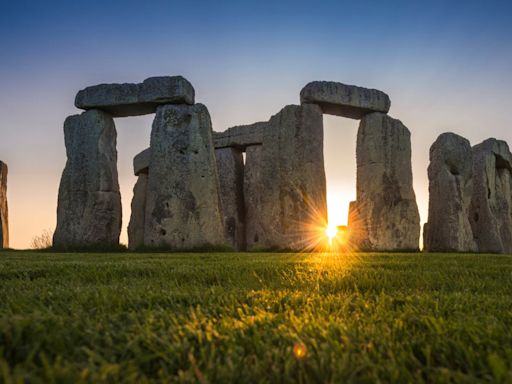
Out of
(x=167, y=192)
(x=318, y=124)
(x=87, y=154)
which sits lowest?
(x=167, y=192)

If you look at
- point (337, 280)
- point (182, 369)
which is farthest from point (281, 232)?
point (182, 369)

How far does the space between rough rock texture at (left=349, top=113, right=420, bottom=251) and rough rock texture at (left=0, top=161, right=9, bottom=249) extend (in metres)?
9.57

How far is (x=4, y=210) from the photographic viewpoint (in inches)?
550

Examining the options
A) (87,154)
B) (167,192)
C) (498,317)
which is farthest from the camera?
(87,154)

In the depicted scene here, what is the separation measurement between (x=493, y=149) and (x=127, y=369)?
15346mm

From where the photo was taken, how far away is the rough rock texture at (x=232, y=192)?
14898 mm

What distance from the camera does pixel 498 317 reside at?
2.01 meters

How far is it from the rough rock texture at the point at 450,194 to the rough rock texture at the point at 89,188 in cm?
800

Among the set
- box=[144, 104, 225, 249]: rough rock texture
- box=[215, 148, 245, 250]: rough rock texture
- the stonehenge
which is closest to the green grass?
box=[144, 104, 225, 249]: rough rock texture

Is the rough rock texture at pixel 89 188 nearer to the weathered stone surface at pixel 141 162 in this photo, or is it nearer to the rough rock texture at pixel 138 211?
the rough rock texture at pixel 138 211

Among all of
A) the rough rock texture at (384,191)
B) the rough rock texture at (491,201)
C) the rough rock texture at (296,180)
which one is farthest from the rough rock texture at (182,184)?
the rough rock texture at (491,201)

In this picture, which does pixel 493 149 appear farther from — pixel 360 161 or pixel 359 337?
pixel 359 337

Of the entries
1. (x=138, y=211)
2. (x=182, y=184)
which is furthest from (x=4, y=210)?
(x=182, y=184)

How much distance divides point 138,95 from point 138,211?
5.24 m
